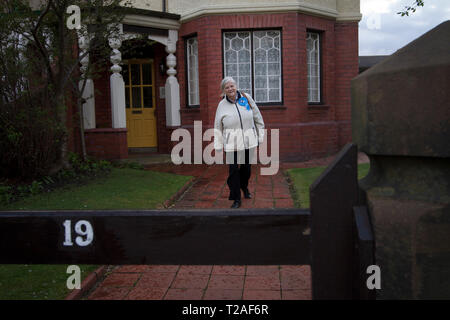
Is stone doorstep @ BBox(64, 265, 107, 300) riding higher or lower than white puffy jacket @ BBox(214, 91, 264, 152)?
lower

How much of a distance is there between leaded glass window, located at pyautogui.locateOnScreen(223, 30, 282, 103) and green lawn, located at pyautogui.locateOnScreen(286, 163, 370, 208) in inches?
110

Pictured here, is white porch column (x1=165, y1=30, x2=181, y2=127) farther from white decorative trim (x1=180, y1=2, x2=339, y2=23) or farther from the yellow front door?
Result: white decorative trim (x1=180, y1=2, x2=339, y2=23)

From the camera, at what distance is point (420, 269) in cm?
118

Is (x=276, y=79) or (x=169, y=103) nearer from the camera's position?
(x=276, y=79)

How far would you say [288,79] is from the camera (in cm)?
1196

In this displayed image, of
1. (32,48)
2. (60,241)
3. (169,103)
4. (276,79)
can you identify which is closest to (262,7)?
(276,79)

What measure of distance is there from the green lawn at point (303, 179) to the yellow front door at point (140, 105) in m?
5.44

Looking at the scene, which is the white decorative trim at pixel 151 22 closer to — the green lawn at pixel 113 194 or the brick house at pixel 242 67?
the brick house at pixel 242 67

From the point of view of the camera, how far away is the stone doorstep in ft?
11.7

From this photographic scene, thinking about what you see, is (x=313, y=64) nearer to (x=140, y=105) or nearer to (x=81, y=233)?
(x=140, y=105)

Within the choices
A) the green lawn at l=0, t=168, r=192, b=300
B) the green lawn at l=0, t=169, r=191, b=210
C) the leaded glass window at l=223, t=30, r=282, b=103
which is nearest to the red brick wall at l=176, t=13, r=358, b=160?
the leaded glass window at l=223, t=30, r=282, b=103

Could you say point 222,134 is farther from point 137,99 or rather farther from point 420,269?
point 137,99


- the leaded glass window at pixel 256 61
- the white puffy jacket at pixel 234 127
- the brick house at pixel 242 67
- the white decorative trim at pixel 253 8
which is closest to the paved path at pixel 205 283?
the white puffy jacket at pixel 234 127
